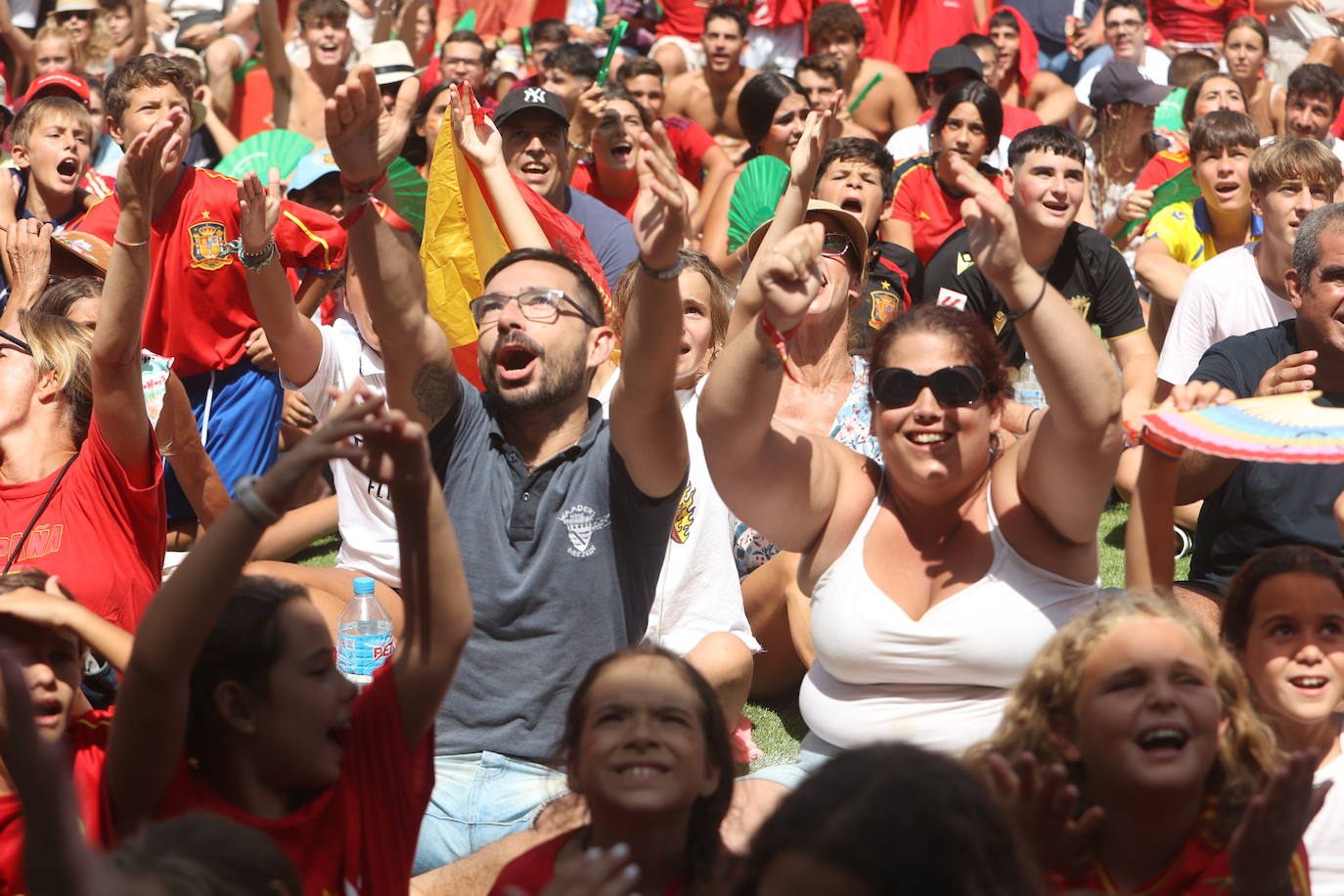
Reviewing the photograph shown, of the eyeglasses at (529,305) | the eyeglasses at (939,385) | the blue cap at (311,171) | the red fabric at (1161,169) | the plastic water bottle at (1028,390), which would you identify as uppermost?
the eyeglasses at (939,385)

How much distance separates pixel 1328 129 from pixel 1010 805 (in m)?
6.82

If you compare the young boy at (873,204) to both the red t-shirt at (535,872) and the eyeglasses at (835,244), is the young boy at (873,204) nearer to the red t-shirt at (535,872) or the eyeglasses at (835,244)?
the eyeglasses at (835,244)

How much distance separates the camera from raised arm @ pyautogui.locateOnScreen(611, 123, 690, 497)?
2.95 m

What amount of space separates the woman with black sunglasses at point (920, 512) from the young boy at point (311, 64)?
21.3 ft

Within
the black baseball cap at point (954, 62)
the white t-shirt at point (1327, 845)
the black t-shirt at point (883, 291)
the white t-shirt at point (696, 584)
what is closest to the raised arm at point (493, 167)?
the white t-shirt at point (696, 584)

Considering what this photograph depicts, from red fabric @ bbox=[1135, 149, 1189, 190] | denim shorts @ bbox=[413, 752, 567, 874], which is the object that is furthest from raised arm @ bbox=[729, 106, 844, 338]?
red fabric @ bbox=[1135, 149, 1189, 190]

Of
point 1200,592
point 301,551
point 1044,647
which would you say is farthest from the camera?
point 301,551

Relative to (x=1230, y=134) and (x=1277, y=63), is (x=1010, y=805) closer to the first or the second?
(x=1230, y=134)

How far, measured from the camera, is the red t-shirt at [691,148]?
8.48 metres

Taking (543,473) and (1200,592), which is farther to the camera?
(1200,592)

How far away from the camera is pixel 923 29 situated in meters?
10.1

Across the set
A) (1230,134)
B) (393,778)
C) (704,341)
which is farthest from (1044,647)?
(1230,134)

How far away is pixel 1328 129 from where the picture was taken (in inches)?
313

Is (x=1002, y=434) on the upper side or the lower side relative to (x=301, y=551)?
upper
